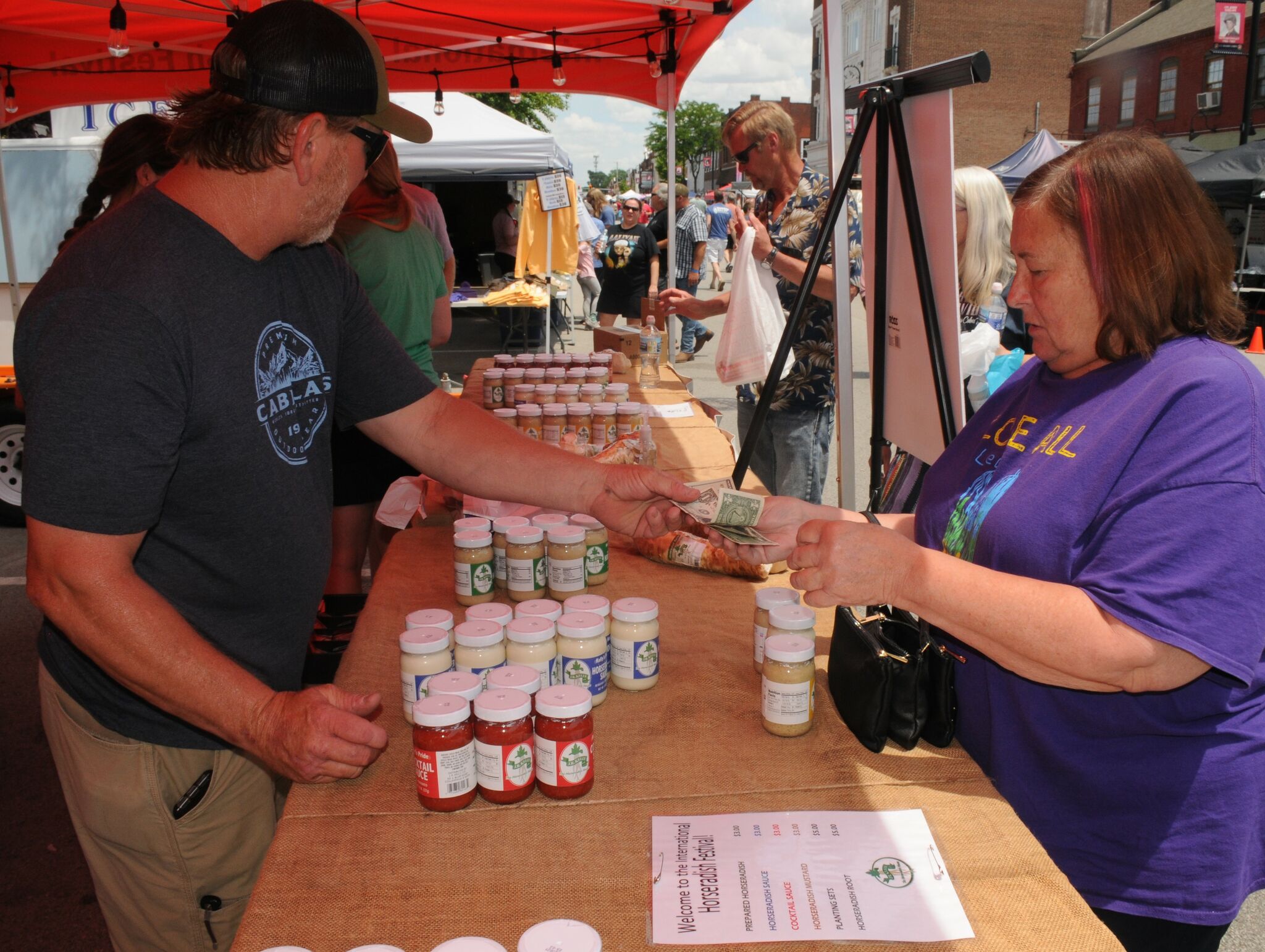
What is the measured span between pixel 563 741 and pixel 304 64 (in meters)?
1.29

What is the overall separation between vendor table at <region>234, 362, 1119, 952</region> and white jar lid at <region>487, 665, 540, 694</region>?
19 centimetres

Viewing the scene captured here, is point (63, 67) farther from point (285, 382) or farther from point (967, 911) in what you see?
point (967, 911)

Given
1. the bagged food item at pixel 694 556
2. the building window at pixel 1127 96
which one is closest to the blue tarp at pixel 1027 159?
the bagged food item at pixel 694 556

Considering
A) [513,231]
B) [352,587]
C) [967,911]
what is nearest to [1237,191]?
[513,231]

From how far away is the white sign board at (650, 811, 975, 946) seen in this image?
1.27m

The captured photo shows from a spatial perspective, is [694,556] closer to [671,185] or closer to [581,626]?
[581,626]

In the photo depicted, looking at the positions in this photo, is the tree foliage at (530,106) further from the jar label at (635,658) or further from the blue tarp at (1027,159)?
the jar label at (635,658)

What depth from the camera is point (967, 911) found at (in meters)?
1.31

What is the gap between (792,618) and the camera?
1.82 meters

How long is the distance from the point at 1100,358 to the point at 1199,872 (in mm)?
898

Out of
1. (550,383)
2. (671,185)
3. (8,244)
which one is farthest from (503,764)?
(8,244)

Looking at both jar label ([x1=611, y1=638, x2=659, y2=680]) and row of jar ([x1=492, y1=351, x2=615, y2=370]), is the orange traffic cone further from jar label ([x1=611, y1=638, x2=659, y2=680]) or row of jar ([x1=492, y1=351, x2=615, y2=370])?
jar label ([x1=611, y1=638, x2=659, y2=680])

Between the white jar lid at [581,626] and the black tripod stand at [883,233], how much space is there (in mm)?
1102

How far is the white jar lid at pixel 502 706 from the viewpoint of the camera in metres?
1.49
